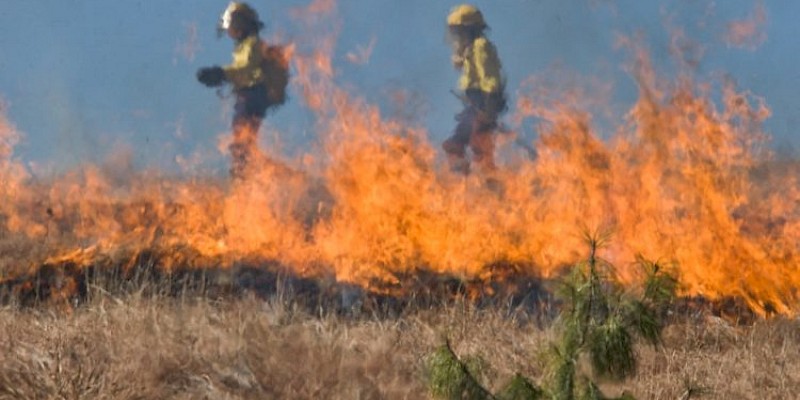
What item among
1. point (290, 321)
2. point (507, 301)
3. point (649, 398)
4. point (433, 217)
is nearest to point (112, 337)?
point (290, 321)

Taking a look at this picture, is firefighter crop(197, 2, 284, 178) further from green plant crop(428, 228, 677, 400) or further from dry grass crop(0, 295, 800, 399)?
green plant crop(428, 228, 677, 400)

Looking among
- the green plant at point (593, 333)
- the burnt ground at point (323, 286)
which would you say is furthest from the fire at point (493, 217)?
the green plant at point (593, 333)

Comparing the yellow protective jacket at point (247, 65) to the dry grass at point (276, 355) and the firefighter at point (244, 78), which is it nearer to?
the firefighter at point (244, 78)

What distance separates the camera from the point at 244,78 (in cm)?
1201

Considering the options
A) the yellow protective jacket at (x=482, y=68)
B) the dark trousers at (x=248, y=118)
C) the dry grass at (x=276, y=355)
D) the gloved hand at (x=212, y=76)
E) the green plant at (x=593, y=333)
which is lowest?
the dry grass at (x=276, y=355)

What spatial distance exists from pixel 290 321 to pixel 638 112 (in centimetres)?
552

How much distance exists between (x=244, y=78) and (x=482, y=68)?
318cm

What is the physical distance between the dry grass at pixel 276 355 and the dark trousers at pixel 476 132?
5.27 m

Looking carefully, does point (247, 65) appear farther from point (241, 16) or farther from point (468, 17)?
point (468, 17)

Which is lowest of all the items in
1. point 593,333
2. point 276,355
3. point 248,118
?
point 276,355

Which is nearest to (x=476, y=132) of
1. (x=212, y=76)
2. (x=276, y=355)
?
(x=212, y=76)

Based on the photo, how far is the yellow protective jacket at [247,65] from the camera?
39.2 feet

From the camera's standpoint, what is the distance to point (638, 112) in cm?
1025

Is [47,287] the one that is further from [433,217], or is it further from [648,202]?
[648,202]
